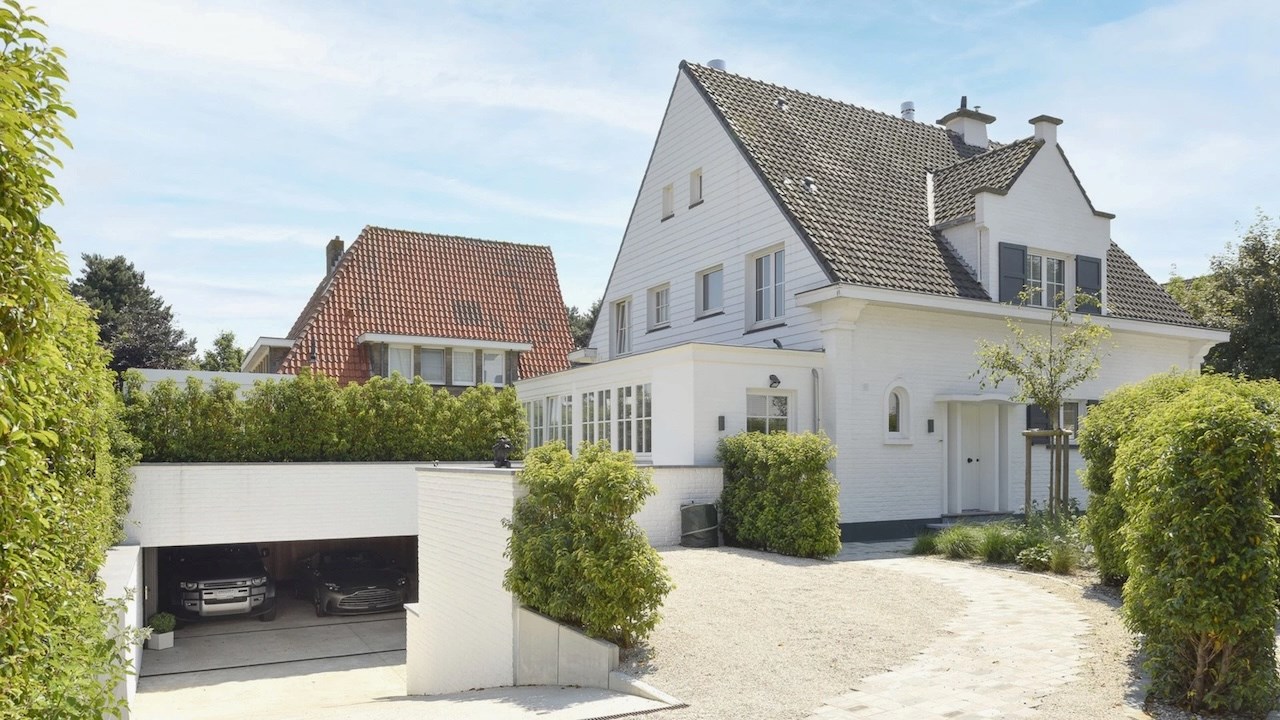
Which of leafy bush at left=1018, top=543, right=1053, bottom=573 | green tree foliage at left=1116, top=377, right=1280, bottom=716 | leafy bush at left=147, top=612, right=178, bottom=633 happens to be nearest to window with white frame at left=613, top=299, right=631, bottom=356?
leafy bush at left=147, top=612, right=178, bottom=633

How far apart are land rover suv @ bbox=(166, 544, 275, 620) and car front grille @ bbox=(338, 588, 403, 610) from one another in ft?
5.33

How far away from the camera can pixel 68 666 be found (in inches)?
191

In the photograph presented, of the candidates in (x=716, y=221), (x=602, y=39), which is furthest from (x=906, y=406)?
(x=602, y=39)

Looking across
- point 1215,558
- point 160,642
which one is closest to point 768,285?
point 1215,558

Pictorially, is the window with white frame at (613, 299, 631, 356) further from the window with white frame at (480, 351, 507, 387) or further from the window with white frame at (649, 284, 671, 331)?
the window with white frame at (480, 351, 507, 387)

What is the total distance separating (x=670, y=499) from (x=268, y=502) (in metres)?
7.38

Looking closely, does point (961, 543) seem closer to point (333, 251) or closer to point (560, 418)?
point (560, 418)

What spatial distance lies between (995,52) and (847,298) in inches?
257

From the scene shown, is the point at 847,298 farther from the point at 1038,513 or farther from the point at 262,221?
the point at 262,221

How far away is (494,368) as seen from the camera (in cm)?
2973

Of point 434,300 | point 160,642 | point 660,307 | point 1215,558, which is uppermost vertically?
point 434,300

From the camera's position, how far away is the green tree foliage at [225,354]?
64.3 m

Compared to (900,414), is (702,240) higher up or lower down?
higher up

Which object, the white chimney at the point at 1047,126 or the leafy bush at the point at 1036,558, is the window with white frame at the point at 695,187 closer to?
the white chimney at the point at 1047,126
